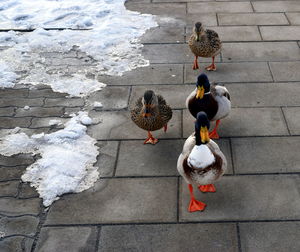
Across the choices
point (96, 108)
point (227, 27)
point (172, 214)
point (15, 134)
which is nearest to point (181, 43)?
point (227, 27)

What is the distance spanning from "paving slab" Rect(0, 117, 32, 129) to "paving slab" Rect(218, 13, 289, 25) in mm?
4259

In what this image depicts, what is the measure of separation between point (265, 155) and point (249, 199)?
0.79 meters

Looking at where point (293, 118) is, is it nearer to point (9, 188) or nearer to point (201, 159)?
point (201, 159)

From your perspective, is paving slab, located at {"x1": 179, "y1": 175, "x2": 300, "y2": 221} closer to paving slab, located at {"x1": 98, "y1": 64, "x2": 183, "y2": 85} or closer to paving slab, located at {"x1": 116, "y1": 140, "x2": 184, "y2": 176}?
paving slab, located at {"x1": 116, "y1": 140, "x2": 184, "y2": 176}

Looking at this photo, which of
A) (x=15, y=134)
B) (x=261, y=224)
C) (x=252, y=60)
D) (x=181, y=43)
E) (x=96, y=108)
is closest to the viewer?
(x=261, y=224)

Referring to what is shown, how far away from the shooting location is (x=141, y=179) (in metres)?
5.09

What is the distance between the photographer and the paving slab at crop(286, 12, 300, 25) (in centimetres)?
816

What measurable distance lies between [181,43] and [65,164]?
3588mm

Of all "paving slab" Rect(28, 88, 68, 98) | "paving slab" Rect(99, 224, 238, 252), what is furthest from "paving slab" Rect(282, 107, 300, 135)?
"paving slab" Rect(28, 88, 68, 98)

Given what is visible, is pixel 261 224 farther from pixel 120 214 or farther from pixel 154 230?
pixel 120 214

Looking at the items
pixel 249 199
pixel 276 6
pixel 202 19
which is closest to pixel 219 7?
pixel 202 19

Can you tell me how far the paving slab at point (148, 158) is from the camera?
5.19m

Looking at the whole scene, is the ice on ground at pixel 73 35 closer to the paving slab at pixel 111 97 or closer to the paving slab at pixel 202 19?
the paving slab at pixel 111 97

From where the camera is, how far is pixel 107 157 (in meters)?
5.43
